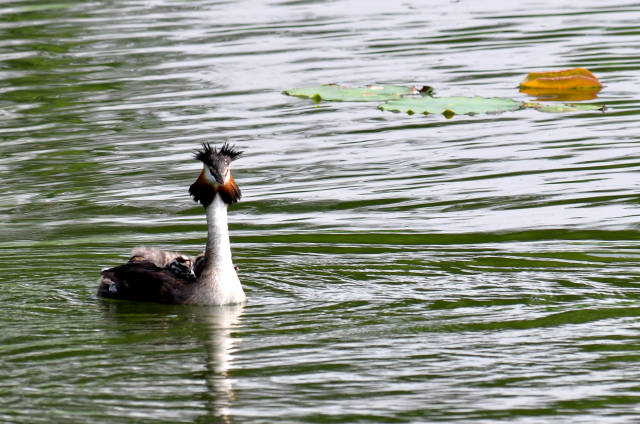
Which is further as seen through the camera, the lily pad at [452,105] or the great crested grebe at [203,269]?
the lily pad at [452,105]

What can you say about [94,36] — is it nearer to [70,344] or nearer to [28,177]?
[28,177]

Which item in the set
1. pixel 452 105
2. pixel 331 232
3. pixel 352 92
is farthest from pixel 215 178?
pixel 352 92

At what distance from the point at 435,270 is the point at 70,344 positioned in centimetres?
296

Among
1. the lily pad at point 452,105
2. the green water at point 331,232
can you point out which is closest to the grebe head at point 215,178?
the green water at point 331,232

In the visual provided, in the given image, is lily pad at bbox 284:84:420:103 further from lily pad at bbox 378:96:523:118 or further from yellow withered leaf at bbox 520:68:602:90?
yellow withered leaf at bbox 520:68:602:90

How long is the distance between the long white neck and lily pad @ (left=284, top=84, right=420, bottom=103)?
7530 millimetres

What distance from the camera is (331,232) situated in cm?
1168

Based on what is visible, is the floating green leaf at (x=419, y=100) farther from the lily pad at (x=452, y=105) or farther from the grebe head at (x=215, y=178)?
the grebe head at (x=215, y=178)

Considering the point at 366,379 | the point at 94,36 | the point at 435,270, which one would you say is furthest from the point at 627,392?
the point at 94,36

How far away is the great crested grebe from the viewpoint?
9539 mm

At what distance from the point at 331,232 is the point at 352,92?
5.86m

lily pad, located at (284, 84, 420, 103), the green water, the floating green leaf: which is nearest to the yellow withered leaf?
the green water

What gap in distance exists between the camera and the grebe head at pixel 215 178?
9.43 m

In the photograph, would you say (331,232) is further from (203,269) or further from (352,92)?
(352,92)
